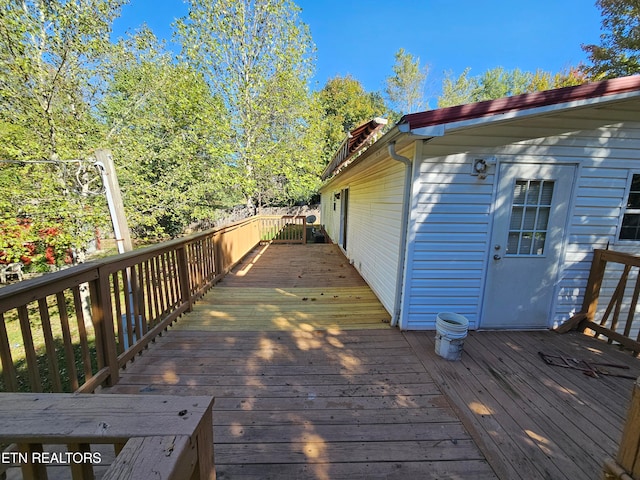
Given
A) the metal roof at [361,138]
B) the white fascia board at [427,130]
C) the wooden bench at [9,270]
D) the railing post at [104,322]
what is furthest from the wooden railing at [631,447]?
the wooden bench at [9,270]

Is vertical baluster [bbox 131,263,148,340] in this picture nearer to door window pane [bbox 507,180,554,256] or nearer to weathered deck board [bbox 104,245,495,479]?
weathered deck board [bbox 104,245,495,479]

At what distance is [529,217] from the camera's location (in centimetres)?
316

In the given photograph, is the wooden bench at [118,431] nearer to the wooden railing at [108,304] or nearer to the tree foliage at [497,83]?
the wooden railing at [108,304]

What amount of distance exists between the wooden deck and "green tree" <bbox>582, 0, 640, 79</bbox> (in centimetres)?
1469

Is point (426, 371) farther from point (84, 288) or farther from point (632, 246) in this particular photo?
point (84, 288)

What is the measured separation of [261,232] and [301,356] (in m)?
7.72

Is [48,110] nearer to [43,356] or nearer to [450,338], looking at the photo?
[43,356]

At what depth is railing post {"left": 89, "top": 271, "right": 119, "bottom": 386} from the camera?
2.02 m

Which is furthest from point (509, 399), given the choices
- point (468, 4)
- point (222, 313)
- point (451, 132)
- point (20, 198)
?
point (468, 4)

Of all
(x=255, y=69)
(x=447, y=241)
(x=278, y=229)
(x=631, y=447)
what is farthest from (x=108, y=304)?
(x=255, y=69)

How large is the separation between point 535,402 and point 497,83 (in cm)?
2801

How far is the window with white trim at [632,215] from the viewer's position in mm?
3152

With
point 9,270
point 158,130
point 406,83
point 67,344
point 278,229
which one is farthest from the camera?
Answer: point 406,83

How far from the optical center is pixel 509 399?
214 cm
